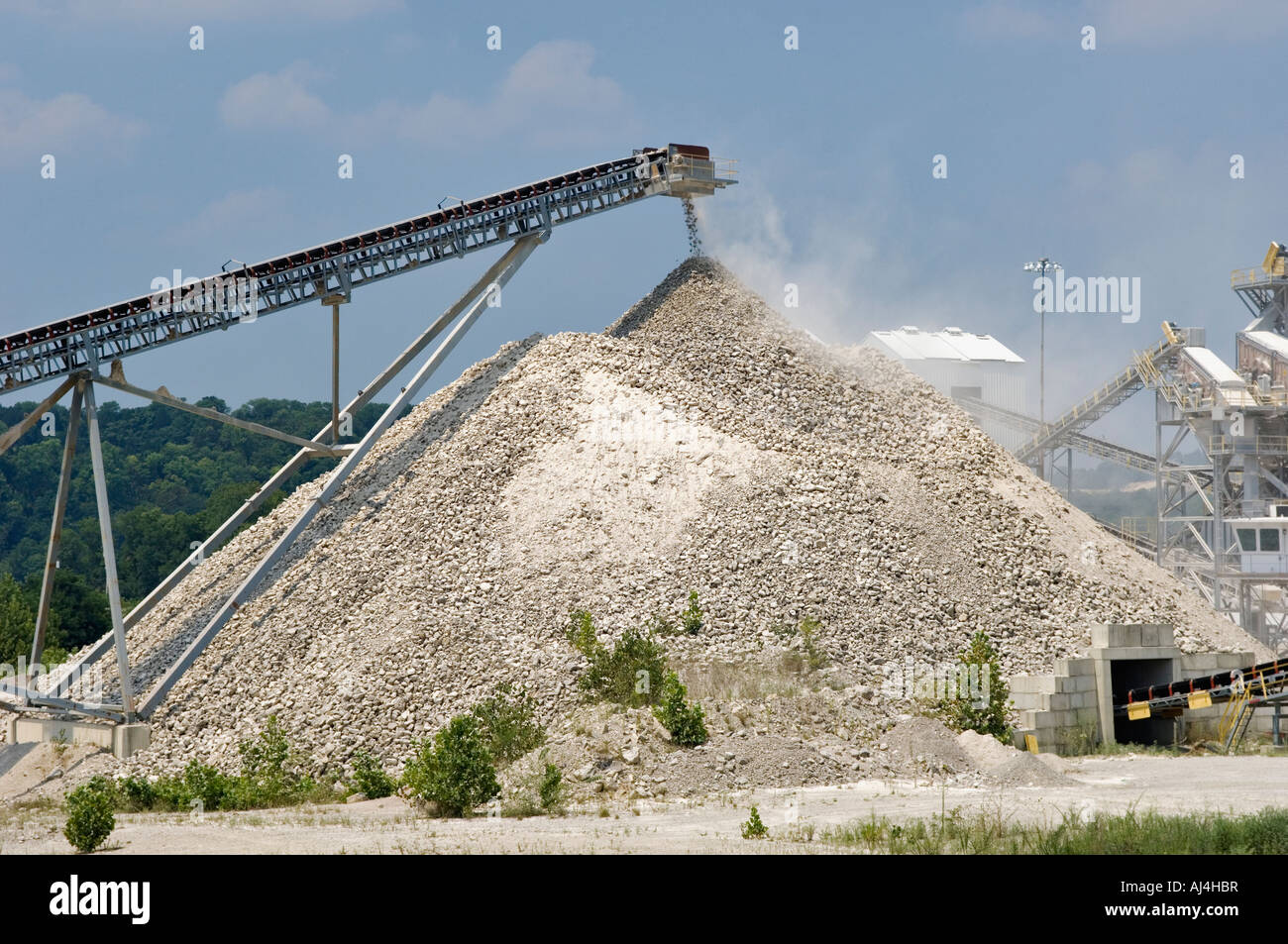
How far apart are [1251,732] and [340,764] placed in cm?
1983

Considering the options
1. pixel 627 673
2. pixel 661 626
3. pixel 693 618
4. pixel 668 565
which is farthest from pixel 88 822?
pixel 668 565

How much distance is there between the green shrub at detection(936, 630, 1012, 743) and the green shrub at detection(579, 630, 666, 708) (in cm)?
559

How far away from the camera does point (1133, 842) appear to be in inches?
683

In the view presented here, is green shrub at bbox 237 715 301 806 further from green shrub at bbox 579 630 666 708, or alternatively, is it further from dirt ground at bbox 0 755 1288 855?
green shrub at bbox 579 630 666 708

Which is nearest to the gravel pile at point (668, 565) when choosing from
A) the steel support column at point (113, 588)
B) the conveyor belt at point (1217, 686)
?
the steel support column at point (113, 588)

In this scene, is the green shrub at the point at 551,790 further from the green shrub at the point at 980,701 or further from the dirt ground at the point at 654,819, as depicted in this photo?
the green shrub at the point at 980,701

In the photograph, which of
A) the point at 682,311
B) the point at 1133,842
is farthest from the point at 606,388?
the point at 1133,842

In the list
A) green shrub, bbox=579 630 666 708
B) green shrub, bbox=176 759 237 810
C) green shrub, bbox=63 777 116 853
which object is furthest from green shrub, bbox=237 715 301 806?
green shrub, bbox=63 777 116 853

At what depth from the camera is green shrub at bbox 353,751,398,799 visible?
25.1 meters

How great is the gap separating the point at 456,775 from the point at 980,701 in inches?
426

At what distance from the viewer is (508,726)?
87.0 ft

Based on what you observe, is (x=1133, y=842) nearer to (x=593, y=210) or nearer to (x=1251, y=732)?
(x=1251, y=732)

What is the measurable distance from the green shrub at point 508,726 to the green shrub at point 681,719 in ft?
7.44
